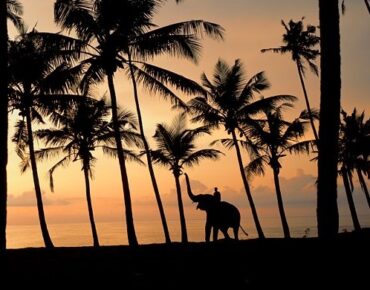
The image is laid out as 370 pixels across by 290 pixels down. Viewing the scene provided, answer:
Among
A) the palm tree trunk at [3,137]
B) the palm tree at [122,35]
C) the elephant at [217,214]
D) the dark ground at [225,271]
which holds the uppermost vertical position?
the palm tree at [122,35]

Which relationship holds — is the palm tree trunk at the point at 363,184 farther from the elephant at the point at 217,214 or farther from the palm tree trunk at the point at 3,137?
the palm tree trunk at the point at 3,137

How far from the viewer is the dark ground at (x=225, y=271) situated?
284 inches

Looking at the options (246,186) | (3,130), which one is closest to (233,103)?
(246,186)

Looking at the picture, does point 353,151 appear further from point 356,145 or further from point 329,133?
point 329,133

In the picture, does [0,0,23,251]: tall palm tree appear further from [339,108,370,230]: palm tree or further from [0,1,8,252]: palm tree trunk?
[339,108,370,230]: palm tree

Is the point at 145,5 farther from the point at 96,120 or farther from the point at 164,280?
the point at 164,280

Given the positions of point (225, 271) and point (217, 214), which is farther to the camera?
point (217, 214)

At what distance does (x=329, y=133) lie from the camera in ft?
27.1

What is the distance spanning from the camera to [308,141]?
27.5m

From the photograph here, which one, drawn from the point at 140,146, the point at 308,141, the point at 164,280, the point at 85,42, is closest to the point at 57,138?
the point at 140,146

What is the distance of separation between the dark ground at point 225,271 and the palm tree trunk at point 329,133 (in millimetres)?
483

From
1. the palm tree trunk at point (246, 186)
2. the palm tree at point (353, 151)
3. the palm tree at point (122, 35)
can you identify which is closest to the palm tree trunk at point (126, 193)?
the palm tree at point (122, 35)

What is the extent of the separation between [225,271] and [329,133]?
10.9 feet

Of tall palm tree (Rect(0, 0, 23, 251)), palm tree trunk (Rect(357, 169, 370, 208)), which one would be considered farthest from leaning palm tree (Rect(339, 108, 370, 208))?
tall palm tree (Rect(0, 0, 23, 251))
